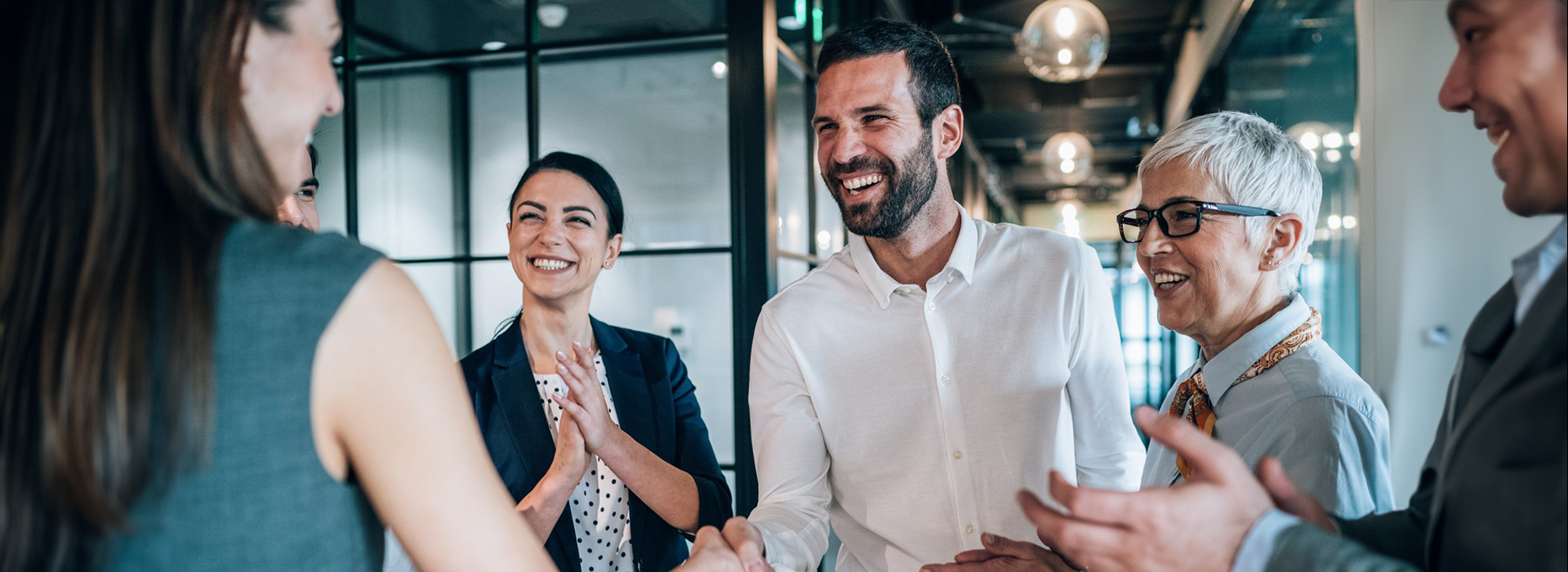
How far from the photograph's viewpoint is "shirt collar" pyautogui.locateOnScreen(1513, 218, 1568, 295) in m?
0.91

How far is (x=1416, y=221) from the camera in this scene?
255 cm

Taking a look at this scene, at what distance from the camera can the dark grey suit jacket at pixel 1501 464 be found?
84 cm

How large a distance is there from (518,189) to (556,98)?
833mm

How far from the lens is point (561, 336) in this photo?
2383 mm

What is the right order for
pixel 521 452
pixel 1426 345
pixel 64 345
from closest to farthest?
pixel 64 345, pixel 521 452, pixel 1426 345

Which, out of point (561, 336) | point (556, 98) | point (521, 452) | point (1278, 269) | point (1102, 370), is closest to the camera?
point (1278, 269)

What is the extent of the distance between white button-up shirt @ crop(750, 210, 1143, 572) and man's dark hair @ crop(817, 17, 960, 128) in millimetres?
280

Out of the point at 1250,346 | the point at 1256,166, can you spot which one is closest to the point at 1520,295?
the point at 1250,346

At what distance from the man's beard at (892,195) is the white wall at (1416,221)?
1.48 meters

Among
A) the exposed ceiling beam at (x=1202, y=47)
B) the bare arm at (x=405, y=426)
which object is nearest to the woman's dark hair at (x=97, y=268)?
the bare arm at (x=405, y=426)

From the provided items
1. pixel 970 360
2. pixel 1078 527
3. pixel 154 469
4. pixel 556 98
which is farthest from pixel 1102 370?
pixel 556 98

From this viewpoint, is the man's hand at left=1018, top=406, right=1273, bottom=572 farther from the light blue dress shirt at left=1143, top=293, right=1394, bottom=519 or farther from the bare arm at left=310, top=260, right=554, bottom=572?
the bare arm at left=310, top=260, right=554, bottom=572

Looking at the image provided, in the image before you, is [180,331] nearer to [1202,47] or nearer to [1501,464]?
[1501,464]

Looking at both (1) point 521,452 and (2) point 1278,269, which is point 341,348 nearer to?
(1) point 521,452
